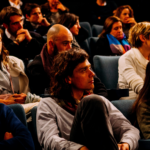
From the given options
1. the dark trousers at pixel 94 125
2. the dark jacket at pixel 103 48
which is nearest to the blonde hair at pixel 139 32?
the dark jacket at pixel 103 48

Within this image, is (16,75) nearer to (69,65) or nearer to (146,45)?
(69,65)

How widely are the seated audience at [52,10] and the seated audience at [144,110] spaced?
1.66 meters

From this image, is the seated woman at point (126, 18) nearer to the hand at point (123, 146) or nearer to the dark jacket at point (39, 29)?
the dark jacket at point (39, 29)

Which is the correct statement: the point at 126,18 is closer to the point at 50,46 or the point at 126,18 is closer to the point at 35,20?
the point at 35,20

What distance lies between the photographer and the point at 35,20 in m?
2.23

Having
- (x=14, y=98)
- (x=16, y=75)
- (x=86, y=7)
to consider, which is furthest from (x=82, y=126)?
(x=86, y=7)

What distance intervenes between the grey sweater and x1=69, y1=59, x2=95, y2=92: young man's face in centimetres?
11

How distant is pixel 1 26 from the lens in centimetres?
186

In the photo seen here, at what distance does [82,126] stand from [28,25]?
171 cm

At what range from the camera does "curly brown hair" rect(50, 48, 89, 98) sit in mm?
952

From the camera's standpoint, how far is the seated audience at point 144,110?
922 mm

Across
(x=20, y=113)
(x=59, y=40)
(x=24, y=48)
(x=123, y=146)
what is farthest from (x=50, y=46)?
(x=123, y=146)

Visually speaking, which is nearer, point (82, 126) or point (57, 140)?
point (82, 126)

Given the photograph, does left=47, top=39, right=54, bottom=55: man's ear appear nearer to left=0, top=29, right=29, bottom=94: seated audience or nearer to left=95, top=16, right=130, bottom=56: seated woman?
left=0, top=29, right=29, bottom=94: seated audience
